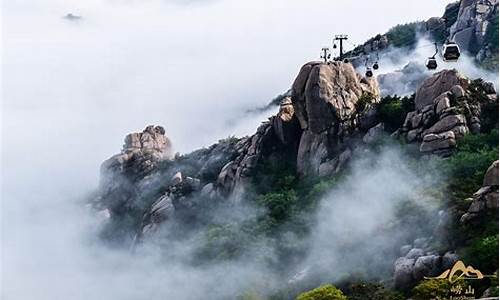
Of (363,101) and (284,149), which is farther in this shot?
(284,149)

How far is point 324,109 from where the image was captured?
178 feet

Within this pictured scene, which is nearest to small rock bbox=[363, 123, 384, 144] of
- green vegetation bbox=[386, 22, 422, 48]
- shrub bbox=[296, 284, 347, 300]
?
shrub bbox=[296, 284, 347, 300]

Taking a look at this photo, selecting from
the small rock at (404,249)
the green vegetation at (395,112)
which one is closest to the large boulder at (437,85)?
the green vegetation at (395,112)

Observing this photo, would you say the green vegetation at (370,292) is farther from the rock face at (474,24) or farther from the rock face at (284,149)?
the rock face at (474,24)

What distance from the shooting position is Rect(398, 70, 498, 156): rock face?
47.5 m

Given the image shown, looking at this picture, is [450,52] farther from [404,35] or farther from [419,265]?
[404,35]

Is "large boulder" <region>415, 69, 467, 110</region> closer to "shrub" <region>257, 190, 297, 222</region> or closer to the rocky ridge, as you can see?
the rocky ridge

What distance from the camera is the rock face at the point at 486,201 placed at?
37.1 metres

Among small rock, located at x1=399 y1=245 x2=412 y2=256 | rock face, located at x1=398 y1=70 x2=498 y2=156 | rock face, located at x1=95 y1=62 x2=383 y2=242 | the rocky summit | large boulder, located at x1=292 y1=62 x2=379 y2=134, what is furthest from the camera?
large boulder, located at x1=292 y1=62 x2=379 y2=134

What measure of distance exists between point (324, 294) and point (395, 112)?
58.0 ft

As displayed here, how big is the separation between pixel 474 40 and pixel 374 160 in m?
29.8

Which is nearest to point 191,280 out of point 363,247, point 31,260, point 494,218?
point 363,247

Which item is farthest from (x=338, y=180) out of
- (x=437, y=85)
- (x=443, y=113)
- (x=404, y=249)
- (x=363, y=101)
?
(x=404, y=249)

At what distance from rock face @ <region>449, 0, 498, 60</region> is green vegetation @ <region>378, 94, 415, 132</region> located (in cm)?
2340
